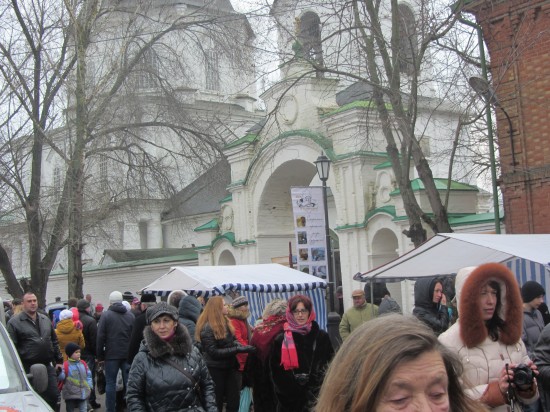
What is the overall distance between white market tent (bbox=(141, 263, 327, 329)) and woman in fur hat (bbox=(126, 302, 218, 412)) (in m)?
6.25

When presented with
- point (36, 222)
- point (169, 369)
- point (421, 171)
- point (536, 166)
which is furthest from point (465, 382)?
point (36, 222)

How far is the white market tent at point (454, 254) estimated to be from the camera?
915 centimetres

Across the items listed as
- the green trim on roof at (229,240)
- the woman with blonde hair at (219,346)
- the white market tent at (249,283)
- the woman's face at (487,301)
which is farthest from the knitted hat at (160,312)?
the green trim on roof at (229,240)

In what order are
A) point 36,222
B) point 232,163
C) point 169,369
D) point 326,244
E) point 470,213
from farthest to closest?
1. point 232,163
2. point 470,213
3. point 36,222
4. point 326,244
5. point 169,369

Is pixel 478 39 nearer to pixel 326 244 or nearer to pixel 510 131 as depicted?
pixel 510 131

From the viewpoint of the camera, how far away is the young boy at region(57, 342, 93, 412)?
10578mm

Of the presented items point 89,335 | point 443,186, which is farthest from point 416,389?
point 443,186

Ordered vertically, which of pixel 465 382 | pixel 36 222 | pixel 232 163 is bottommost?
pixel 465 382

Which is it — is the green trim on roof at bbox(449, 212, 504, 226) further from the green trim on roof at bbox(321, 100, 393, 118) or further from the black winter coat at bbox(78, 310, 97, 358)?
the black winter coat at bbox(78, 310, 97, 358)

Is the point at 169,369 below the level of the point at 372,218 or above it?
below

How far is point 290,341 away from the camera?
7.06m

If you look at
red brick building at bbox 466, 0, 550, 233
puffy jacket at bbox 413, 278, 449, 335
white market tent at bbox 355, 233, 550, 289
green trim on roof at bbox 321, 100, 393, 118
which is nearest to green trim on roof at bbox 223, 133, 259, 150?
green trim on roof at bbox 321, 100, 393, 118

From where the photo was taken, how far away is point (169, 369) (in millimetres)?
6055

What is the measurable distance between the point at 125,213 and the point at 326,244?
33.2ft
